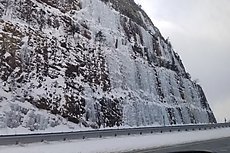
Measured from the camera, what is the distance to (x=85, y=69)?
39.4 meters

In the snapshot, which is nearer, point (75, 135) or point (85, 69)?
point (75, 135)

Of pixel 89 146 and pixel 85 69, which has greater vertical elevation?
pixel 85 69

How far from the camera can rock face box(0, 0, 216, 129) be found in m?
31.6

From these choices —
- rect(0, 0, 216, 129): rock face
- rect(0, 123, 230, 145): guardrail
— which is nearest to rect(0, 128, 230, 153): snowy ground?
rect(0, 123, 230, 145): guardrail

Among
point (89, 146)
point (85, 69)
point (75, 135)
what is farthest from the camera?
point (85, 69)

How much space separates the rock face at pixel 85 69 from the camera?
1243 inches

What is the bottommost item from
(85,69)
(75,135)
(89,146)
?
(89,146)

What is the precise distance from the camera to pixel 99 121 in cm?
3653

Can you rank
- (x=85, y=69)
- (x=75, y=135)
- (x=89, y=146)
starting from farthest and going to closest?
(x=85, y=69)
(x=75, y=135)
(x=89, y=146)

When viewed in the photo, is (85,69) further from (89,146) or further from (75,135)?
(89,146)

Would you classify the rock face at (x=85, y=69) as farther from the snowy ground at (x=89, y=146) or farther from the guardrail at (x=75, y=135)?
the snowy ground at (x=89, y=146)

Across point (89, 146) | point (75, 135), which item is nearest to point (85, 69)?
point (75, 135)

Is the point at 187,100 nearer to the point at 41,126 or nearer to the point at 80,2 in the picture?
the point at 80,2

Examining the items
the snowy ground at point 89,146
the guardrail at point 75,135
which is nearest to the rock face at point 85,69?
the guardrail at point 75,135
